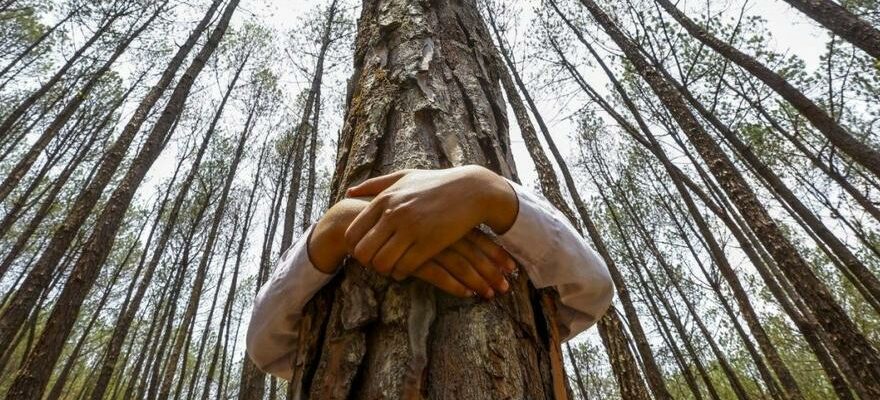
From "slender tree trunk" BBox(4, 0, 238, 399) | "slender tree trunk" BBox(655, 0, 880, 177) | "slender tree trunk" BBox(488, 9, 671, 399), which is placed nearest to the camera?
"slender tree trunk" BBox(4, 0, 238, 399)

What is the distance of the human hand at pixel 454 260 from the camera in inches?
29.5

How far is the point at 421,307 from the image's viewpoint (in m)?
0.77

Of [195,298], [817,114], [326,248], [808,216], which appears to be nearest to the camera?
[326,248]

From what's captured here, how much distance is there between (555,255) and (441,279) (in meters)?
0.23

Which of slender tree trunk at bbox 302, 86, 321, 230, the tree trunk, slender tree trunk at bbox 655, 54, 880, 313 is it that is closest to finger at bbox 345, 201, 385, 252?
the tree trunk

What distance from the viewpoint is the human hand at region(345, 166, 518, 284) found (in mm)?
733

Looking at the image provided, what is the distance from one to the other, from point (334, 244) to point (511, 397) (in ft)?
1.39

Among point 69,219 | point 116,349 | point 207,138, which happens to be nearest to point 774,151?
point 69,219

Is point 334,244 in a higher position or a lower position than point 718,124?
lower

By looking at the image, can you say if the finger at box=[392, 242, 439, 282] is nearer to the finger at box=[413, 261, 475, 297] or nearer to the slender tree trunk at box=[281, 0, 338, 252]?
the finger at box=[413, 261, 475, 297]

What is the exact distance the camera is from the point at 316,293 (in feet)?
3.03

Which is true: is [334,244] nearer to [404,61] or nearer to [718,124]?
[404,61]

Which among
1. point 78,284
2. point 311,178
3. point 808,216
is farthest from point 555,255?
point 311,178

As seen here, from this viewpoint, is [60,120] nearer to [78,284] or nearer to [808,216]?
[78,284]
